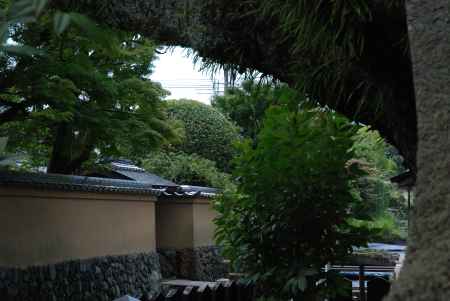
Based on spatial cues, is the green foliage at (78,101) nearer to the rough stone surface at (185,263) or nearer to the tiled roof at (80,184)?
the tiled roof at (80,184)

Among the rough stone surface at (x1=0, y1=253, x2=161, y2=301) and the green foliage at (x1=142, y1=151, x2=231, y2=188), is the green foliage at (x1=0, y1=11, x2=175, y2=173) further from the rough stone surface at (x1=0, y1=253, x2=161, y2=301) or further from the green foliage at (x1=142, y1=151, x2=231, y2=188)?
the green foliage at (x1=142, y1=151, x2=231, y2=188)

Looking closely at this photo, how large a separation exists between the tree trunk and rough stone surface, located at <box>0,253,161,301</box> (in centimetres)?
831

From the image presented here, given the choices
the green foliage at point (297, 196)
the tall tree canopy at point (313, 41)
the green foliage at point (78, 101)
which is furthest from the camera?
the green foliage at point (78, 101)

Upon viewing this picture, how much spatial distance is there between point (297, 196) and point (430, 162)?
9.41 feet

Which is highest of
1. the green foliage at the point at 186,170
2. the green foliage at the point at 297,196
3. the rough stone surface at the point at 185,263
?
the green foliage at the point at 186,170

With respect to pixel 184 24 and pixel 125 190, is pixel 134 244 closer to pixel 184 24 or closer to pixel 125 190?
pixel 125 190

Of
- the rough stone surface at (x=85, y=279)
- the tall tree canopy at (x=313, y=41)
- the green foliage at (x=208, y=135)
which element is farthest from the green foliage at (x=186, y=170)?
the tall tree canopy at (x=313, y=41)

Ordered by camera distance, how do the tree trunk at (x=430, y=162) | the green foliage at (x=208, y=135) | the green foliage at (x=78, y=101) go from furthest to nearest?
the green foliage at (x=208, y=135) < the green foliage at (x=78, y=101) < the tree trunk at (x=430, y=162)

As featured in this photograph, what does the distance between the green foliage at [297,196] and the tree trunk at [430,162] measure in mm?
2602

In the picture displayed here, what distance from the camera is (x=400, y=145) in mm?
3436

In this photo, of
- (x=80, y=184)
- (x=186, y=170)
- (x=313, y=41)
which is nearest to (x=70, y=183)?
(x=80, y=184)

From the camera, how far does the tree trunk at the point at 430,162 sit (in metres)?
1.16

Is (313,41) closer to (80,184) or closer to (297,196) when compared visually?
(297,196)

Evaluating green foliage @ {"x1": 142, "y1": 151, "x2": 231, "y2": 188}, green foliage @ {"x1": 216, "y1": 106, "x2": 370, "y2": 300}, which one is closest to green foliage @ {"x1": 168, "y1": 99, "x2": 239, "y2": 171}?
green foliage @ {"x1": 142, "y1": 151, "x2": 231, "y2": 188}
